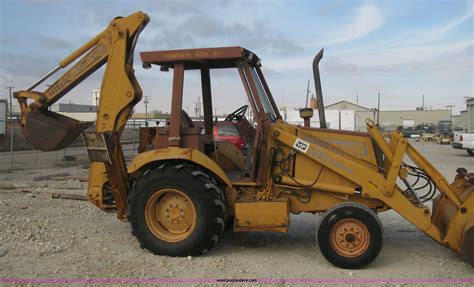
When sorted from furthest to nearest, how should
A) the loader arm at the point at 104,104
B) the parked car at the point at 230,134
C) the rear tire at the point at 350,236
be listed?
the parked car at the point at 230,134
the loader arm at the point at 104,104
the rear tire at the point at 350,236

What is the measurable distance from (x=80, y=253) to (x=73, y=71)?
2.42 meters

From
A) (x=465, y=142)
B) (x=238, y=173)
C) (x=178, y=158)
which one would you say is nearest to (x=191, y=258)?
(x=178, y=158)

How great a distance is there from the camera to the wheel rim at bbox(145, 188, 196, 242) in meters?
5.96

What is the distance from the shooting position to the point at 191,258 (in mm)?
→ 5801

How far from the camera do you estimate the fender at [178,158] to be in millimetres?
5867

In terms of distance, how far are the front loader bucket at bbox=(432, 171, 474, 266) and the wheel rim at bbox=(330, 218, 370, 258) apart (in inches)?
36.9

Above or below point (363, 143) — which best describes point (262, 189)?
below

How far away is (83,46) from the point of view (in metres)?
6.62

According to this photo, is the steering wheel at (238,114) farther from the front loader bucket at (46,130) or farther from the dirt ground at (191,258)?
the front loader bucket at (46,130)

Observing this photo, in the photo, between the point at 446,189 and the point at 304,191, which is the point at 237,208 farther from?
the point at 446,189

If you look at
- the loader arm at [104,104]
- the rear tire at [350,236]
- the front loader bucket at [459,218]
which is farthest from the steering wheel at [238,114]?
the front loader bucket at [459,218]

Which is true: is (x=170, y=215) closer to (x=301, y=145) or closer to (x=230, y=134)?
(x=301, y=145)

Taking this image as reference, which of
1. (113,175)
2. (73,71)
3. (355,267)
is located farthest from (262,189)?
(73,71)

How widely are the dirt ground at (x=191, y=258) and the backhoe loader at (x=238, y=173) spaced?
0.28 meters
